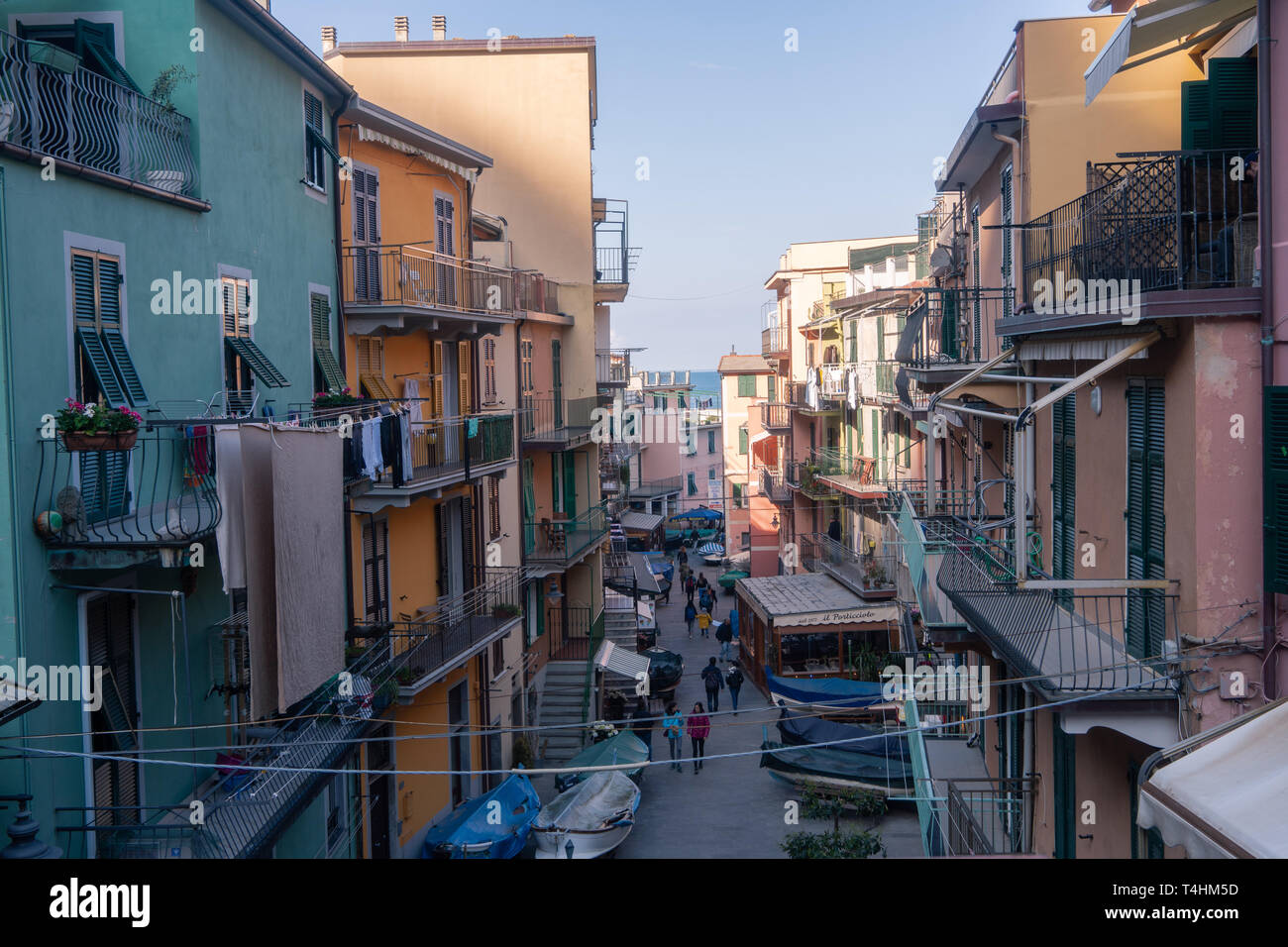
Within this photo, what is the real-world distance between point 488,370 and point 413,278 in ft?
21.2

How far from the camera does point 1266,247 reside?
806 cm

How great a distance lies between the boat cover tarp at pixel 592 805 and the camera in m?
19.4

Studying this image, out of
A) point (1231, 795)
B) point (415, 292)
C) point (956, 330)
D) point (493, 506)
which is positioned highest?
point (415, 292)

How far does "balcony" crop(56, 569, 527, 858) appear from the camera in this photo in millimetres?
9805


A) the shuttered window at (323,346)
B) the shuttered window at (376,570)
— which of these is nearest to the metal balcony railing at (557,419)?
the shuttered window at (376,570)

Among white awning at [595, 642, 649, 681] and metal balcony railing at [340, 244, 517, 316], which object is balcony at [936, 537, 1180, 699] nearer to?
metal balcony railing at [340, 244, 517, 316]

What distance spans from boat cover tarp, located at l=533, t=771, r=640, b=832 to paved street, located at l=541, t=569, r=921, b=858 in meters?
1.19

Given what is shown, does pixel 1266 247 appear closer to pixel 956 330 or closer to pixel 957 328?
pixel 956 330

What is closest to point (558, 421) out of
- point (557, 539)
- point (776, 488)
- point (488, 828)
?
point (557, 539)

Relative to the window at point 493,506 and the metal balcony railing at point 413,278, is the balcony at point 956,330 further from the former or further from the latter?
the window at point 493,506

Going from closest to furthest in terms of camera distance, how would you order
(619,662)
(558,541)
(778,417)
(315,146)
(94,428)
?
(94,428) → (315,146) → (558,541) → (619,662) → (778,417)

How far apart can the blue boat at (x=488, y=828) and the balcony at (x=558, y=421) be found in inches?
431

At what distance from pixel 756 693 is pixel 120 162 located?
2753 centimetres

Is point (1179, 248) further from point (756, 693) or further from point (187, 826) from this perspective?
point (756, 693)
